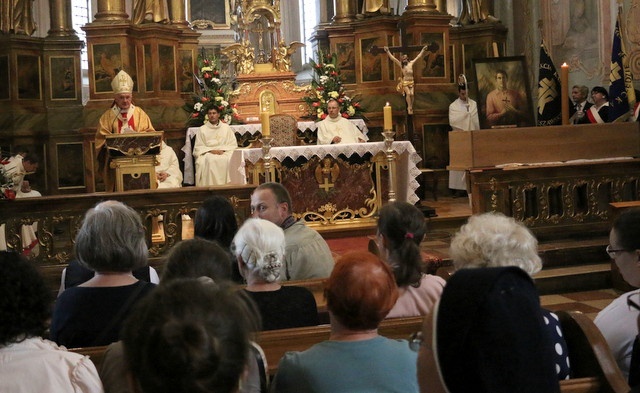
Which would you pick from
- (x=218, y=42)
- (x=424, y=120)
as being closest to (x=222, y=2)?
(x=218, y=42)

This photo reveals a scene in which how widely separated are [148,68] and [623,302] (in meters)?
11.5

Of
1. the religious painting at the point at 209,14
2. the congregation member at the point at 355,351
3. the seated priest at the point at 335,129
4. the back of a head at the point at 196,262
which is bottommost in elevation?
the congregation member at the point at 355,351

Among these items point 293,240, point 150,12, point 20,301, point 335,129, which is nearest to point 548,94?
point 335,129

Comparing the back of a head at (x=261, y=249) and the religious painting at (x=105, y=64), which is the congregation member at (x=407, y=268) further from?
the religious painting at (x=105, y=64)

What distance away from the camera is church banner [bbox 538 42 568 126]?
1265cm

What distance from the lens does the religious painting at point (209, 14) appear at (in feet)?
66.2

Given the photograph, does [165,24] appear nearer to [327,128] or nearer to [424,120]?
[327,128]

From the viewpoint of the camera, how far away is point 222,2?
20.5 m

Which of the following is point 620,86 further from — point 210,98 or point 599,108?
point 210,98

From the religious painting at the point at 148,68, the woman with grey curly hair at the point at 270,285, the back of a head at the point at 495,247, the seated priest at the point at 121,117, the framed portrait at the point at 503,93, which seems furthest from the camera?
the religious painting at the point at 148,68

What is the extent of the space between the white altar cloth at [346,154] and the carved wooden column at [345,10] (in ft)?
15.8

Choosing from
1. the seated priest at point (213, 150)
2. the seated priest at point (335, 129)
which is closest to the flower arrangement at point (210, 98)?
the seated priest at point (213, 150)

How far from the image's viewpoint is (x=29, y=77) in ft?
46.2

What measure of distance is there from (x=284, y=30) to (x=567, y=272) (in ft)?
47.1
